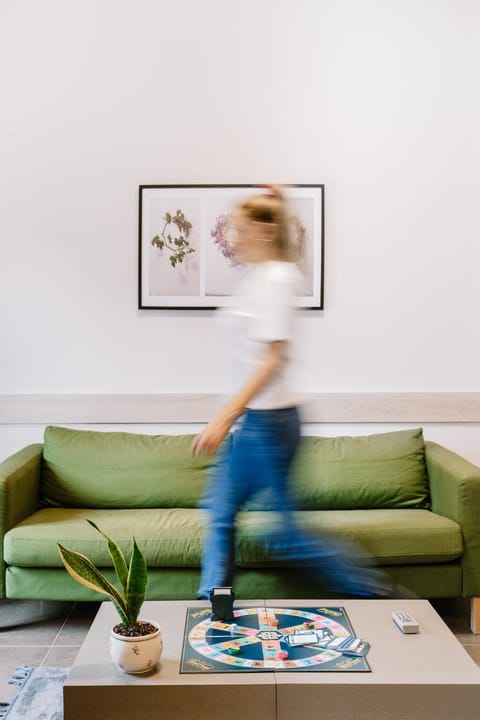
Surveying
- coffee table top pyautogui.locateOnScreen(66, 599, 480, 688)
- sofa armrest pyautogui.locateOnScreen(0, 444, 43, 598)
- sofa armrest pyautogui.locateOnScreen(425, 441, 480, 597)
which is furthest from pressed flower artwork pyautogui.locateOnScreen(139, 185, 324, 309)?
coffee table top pyautogui.locateOnScreen(66, 599, 480, 688)

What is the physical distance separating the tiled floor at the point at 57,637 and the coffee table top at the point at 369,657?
1.58 ft

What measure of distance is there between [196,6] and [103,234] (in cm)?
115

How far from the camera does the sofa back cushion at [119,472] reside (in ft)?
10.5

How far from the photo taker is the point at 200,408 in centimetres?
358

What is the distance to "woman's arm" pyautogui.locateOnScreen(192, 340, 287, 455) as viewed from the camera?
2277mm

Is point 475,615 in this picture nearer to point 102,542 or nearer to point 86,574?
point 102,542

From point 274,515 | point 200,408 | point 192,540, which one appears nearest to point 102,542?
point 192,540

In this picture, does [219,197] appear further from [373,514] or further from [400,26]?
[373,514]

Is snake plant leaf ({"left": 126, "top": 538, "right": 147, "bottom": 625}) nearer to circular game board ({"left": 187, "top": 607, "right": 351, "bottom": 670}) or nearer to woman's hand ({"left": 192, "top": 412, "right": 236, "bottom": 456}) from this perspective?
Result: circular game board ({"left": 187, "top": 607, "right": 351, "bottom": 670})

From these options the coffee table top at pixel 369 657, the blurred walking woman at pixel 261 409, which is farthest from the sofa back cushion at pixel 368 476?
the coffee table top at pixel 369 657

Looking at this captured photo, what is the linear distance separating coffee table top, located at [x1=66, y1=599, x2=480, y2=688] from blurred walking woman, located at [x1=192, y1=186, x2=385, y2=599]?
0.23 meters

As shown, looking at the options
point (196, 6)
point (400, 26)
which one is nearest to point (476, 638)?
point (400, 26)

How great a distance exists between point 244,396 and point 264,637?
677mm

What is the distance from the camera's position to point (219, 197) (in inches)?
140
